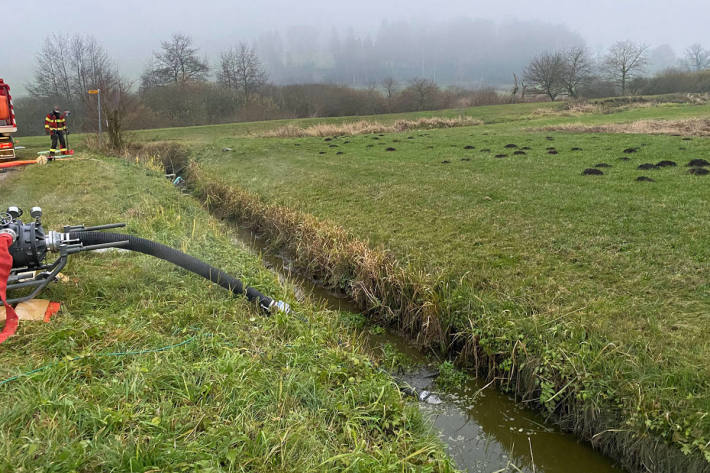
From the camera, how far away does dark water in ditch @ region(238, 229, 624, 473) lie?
13.6 ft

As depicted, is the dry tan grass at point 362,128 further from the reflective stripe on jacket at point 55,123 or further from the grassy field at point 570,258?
the reflective stripe on jacket at point 55,123

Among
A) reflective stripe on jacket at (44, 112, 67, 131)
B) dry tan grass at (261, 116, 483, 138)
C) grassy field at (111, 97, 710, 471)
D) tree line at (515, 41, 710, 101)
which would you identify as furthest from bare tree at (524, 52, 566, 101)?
reflective stripe on jacket at (44, 112, 67, 131)

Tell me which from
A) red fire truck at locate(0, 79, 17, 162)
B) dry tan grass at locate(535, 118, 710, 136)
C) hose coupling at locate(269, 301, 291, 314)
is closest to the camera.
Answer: hose coupling at locate(269, 301, 291, 314)

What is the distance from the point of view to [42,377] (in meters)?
3.36

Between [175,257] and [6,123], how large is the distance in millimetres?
15936

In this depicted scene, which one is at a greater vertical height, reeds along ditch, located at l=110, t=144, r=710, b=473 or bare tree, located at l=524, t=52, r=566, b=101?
bare tree, located at l=524, t=52, r=566, b=101

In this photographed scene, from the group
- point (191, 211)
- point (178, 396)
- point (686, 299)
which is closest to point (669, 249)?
point (686, 299)

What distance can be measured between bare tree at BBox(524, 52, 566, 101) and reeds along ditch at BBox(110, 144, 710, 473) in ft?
184

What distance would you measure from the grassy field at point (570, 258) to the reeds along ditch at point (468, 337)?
23mm

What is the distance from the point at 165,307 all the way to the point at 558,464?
14.0 ft

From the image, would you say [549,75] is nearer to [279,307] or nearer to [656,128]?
[656,128]

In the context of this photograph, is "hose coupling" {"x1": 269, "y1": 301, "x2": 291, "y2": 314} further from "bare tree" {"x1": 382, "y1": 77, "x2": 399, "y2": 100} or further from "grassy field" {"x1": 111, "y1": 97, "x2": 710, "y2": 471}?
"bare tree" {"x1": 382, "y1": 77, "x2": 399, "y2": 100}

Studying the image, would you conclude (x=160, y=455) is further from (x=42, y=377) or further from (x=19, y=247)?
(x=19, y=247)

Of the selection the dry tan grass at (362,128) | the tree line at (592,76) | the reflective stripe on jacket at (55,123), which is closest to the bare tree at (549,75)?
the tree line at (592,76)
